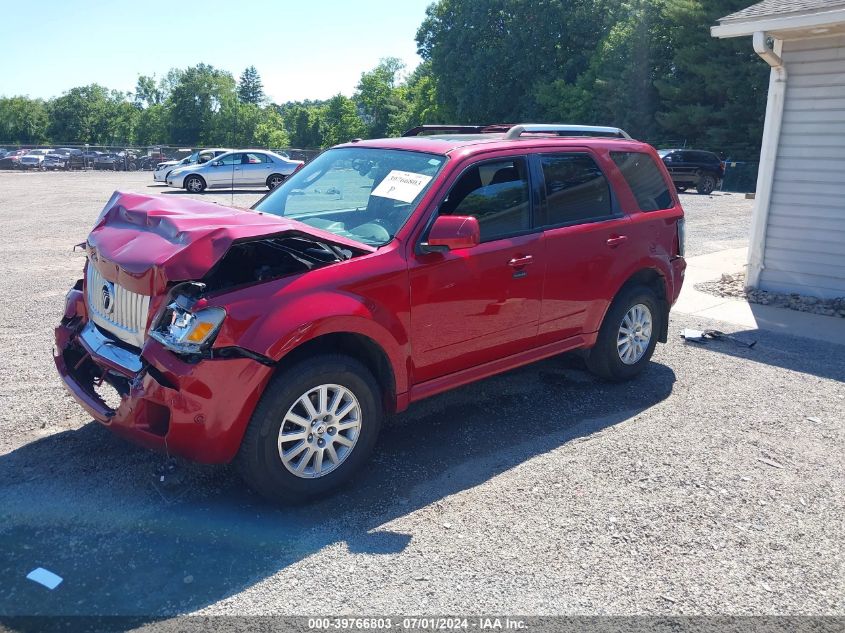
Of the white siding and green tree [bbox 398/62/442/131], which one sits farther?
green tree [bbox 398/62/442/131]

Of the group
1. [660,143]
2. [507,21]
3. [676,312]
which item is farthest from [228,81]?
[676,312]

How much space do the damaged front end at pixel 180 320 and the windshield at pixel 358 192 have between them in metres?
0.44

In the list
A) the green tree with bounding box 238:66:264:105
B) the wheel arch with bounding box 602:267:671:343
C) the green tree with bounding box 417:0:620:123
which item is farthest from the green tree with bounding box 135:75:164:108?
the wheel arch with bounding box 602:267:671:343

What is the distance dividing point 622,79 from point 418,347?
1788 inches

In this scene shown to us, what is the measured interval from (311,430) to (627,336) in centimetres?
299

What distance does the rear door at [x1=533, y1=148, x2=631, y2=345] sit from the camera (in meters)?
5.04

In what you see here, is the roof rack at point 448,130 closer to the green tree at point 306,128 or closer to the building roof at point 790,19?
the building roof at point 790,19

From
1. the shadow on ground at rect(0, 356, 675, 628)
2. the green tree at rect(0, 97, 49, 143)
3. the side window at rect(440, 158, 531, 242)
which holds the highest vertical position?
the green tree at rect(0, 97, 49, 143)

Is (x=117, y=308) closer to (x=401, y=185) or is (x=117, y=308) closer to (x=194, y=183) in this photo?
(x=401, y=185)

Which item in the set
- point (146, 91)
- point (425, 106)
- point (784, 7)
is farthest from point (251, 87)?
point (784, 7)

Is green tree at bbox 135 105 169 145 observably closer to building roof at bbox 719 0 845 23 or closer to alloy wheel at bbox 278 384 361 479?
building roof at bbox 719 0 845 23

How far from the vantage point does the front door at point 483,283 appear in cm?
430

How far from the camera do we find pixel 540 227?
195 inches

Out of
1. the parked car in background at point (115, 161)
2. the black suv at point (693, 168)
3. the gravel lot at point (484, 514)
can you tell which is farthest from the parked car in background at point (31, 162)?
the gravel lot at point (484, 514)
